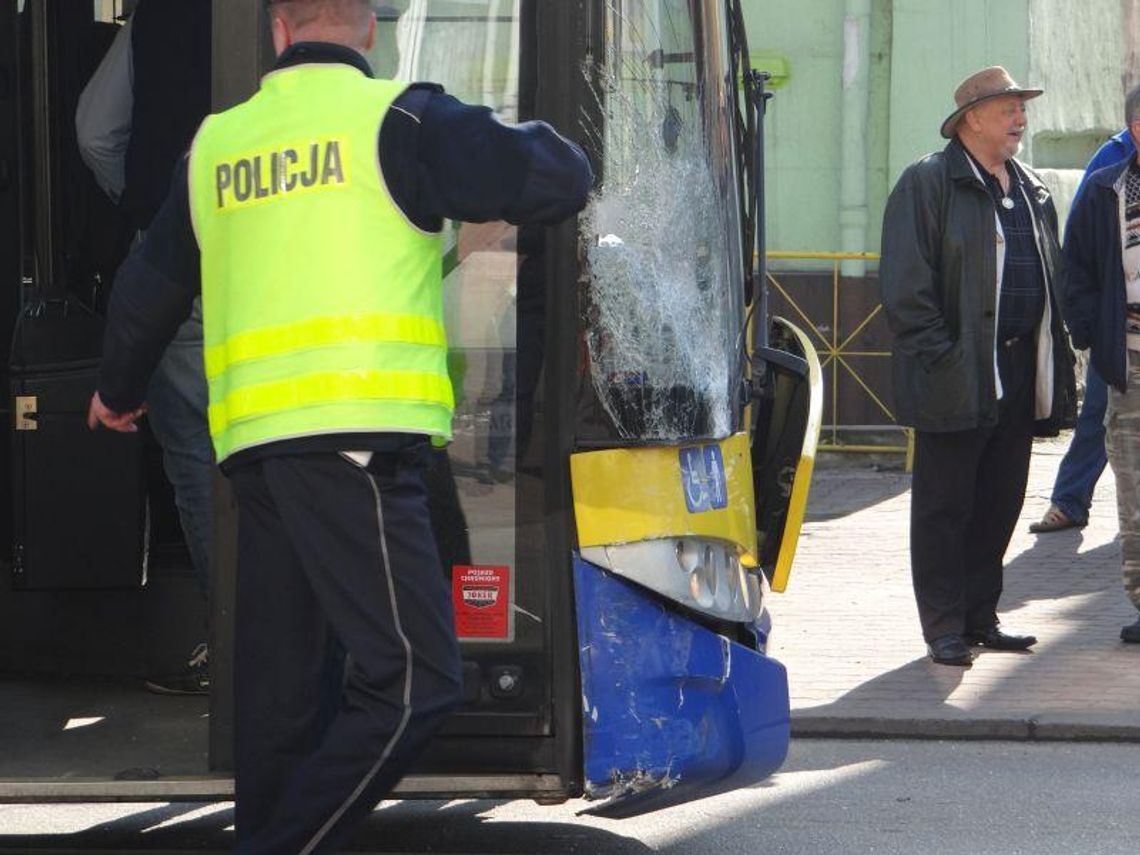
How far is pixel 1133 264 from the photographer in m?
7.65

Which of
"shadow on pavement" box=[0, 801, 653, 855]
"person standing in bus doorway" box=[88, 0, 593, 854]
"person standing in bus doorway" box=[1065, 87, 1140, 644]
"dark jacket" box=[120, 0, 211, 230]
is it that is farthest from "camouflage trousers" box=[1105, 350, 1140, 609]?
"person standing in bus doorway" box=[88, 0, 593, 854]

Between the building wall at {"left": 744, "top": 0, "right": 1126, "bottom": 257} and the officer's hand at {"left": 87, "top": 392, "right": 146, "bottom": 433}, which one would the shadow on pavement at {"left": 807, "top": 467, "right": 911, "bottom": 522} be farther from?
the officer's hand at {"left": 87, "top": 392, "right": 146, "bottom": 433}

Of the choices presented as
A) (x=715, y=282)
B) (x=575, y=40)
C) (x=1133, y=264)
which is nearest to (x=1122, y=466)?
(x=1133, y=264)

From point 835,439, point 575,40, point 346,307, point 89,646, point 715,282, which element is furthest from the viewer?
Answer: point 835,439

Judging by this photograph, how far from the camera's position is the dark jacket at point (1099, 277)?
764 centimetres

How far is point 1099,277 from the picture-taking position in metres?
7.71

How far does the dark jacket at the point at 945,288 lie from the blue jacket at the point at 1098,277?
→ 0.38m

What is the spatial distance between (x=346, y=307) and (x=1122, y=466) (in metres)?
4.60

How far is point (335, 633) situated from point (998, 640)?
13.6 ft

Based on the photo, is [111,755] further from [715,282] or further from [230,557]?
[715,282]

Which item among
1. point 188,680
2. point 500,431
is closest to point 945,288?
point 188,680

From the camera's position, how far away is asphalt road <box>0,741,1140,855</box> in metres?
5.33

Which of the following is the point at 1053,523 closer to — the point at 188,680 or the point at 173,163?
the point at 188,680

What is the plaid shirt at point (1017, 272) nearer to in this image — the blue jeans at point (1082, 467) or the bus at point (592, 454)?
the bus at point (592, 454)
